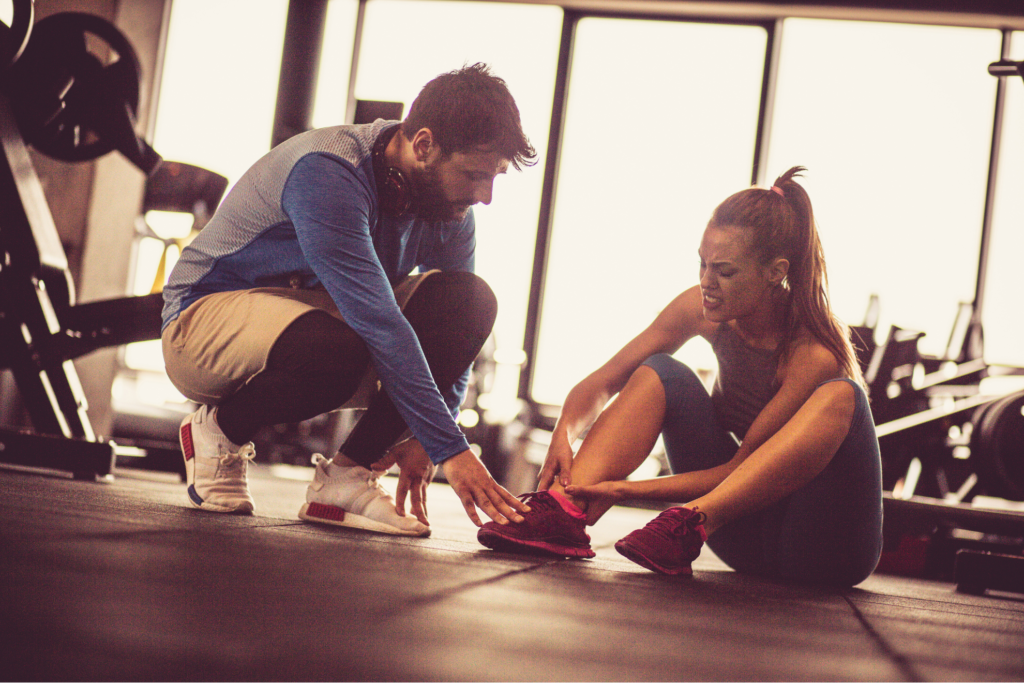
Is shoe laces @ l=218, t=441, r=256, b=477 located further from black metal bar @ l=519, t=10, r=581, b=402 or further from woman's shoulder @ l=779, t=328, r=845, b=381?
black metal bar @ l=519, t=10, r=581, b=402

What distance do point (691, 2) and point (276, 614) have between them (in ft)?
17.3

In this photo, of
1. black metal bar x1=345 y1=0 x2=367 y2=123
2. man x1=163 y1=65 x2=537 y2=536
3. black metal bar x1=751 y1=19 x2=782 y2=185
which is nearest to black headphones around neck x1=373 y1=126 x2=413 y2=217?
man x1=163 y1=65 x2=537 y2=536

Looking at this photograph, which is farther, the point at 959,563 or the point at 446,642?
the point at 959,563

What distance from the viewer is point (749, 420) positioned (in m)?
1.57

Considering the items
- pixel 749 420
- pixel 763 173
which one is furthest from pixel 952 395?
pixel 749 420

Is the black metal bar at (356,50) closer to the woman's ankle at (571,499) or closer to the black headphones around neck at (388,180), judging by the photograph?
the black headphones around neck at (388,180)

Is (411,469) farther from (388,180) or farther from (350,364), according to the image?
(388,180)

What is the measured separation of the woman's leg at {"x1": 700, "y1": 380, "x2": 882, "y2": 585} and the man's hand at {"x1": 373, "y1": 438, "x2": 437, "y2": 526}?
0.47 metres

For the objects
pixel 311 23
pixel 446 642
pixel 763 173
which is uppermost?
pixel 311 23

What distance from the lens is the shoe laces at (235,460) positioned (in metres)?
1.51

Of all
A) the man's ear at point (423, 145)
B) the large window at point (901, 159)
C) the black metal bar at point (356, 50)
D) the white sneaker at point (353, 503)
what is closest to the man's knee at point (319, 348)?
the white sneaker at point (353, 503)

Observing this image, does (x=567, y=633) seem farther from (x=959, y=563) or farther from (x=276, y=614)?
(x=959, y=563)

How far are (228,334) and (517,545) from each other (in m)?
0.59

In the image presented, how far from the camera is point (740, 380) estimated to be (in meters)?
1.57
